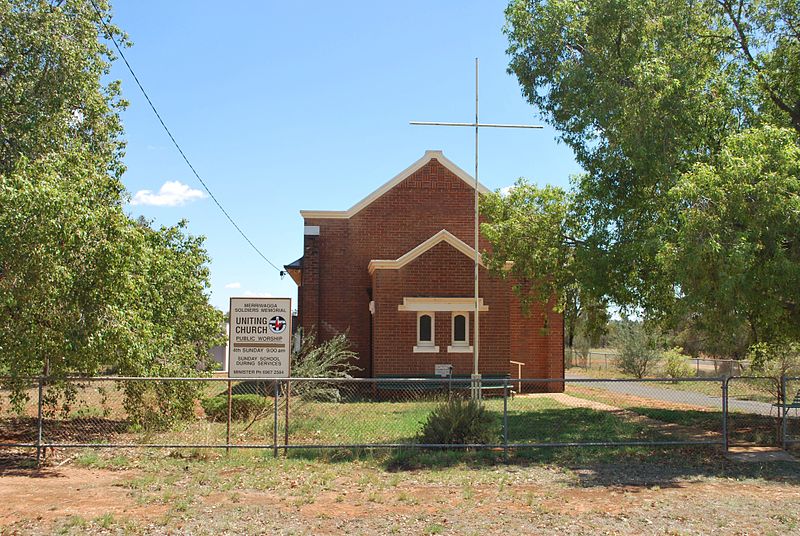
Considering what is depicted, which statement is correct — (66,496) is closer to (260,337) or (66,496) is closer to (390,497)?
(390,497)

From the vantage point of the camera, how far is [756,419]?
60.0 feet

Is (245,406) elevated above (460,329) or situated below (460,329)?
below

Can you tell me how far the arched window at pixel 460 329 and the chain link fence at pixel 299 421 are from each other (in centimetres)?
316

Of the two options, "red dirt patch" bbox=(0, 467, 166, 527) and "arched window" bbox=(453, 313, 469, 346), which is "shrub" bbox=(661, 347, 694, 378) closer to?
"arched window" bbox=(453, 313, 469, 346)

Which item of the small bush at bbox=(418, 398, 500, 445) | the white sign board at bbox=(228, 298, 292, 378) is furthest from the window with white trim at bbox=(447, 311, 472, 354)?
the white sign board at bbox=(228, 298, 292, 378)

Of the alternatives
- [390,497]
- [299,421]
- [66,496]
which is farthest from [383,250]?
[66,496]

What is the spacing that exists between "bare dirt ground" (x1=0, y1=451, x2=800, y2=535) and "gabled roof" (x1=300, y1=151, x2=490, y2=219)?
668 inches

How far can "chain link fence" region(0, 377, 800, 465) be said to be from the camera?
1258cm

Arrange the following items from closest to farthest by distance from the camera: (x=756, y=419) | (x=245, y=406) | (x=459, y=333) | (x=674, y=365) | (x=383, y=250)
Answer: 1. (x=245, y=406)
2. (x=756, y=419)
3. (x=459, y=333)
4. (x=383, y=250)
5. (x=674, y=365)

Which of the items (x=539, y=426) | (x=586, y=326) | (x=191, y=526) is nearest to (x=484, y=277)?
(x=586, y=326)

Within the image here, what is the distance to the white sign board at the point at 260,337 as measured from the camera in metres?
13.5

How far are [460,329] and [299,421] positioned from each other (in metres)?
11.0

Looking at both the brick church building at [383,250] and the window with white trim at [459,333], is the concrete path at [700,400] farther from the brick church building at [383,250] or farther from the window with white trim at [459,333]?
the window with white trim at [459,333]

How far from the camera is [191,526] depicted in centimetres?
834
